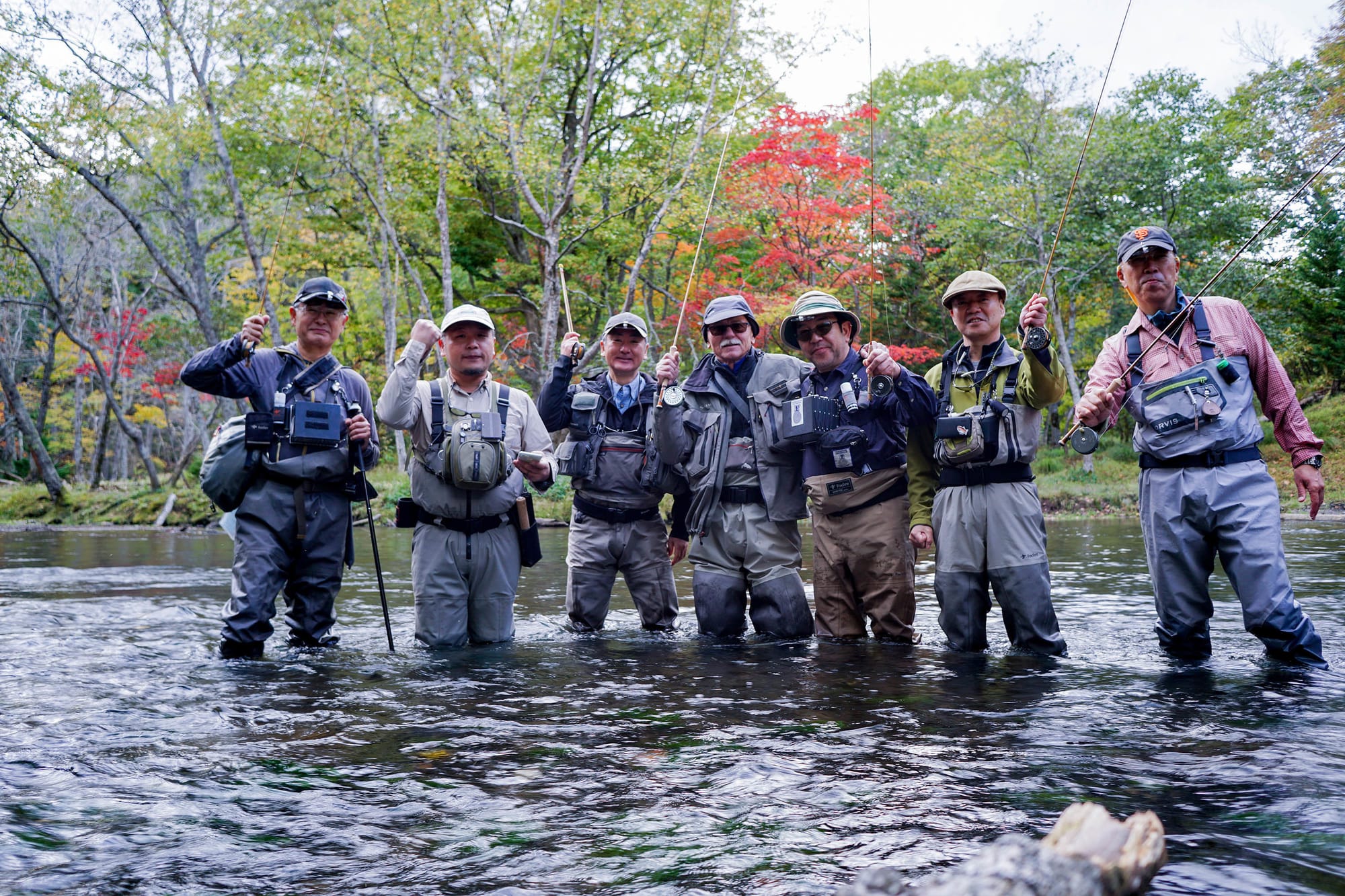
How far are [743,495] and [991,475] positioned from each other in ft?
4.83

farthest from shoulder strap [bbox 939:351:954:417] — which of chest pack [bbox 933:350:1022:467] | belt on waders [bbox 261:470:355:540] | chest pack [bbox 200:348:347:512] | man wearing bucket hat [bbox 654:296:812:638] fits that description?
belt on waders [bbox 261:470:355:540]

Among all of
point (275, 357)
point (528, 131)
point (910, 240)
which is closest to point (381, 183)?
point (528, 131)

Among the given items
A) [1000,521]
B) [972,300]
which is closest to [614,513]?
[1000,521]

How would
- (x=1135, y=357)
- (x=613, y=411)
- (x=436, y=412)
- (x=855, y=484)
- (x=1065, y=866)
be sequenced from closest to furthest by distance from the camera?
(x=1065, y=866) → (x=1135, y=357) → (x=855, y=484) → (x=436, y=412) → (x=613, y=411)

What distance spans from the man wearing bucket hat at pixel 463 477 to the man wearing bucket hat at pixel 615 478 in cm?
37

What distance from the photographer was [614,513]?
6.38m

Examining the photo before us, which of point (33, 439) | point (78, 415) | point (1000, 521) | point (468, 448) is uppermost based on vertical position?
point (78, 415)

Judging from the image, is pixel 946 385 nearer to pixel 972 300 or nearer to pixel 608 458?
pixel 972 300

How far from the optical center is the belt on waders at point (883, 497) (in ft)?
18.9

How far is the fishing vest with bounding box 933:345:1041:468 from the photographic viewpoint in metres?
5.11

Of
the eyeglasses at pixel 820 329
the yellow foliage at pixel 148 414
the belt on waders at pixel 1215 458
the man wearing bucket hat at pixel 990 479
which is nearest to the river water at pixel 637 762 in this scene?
the man wearing bucket hat at pixel 990 479

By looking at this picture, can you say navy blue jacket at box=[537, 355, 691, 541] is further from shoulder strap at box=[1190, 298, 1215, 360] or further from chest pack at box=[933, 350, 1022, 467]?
shoulder strap at box=[1190, 298, 1215, 360]

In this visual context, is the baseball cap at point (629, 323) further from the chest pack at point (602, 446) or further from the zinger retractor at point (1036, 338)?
the zinger retractor at point (1036, 338)

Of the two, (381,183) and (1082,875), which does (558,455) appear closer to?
(1082,875)
